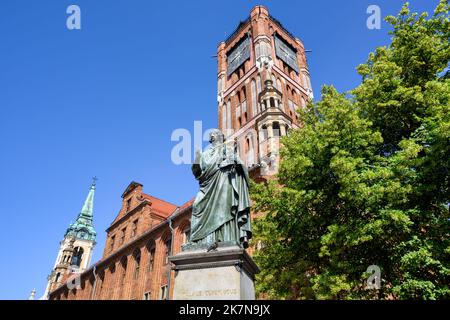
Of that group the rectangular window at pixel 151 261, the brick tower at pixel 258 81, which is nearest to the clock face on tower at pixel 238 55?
the brick tower at pixel 258 81

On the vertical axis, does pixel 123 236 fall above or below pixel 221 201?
above

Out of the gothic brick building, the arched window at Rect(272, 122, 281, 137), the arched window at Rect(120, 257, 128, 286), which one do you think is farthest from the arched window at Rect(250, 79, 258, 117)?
the arched window at Rect(120, 257, 128, 286)

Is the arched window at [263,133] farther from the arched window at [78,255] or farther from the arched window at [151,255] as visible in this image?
the arched window at [78,255]

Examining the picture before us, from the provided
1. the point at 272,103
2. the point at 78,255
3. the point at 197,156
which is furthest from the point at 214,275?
the point at 78,255

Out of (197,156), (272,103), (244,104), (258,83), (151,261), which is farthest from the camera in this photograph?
(244,104)

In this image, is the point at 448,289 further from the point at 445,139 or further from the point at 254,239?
the point at 254,239

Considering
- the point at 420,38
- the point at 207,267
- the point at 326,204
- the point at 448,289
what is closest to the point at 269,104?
the point at 420,38

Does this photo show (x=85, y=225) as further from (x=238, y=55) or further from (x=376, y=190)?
(x=376, y=190)

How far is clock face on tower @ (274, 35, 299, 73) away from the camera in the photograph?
125 feet

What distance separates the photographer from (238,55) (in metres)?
39.7

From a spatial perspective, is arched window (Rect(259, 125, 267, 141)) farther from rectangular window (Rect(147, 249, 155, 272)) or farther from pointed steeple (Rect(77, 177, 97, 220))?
pointed steeple (Rect(77, 177, 97, 220))

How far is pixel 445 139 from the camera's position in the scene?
7.37m

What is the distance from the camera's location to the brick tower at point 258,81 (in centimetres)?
2680

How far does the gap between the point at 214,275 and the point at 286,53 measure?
38617 millimetres
